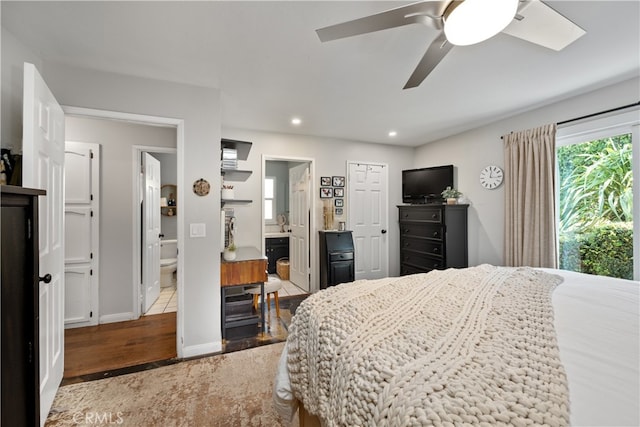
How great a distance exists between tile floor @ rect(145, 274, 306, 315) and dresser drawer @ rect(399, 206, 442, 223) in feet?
6.83

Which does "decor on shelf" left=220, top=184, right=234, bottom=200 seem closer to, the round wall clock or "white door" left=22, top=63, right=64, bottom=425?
"white door" left=22, top=63, right=64, bottom=425

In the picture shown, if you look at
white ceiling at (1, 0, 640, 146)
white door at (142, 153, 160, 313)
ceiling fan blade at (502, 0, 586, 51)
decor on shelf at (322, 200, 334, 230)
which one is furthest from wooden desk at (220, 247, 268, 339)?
ceiling fan blade at (502, 0, 586, 51)

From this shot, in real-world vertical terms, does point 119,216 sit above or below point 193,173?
below

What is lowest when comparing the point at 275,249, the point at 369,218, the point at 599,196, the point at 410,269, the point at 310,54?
the point at 410,269

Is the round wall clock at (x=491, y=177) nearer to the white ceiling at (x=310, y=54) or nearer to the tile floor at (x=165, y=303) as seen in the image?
the white ceiling at (x=310, y=54)

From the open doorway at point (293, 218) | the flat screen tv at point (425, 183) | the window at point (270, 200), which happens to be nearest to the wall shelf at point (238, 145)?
the open doorway at point (293, 218)

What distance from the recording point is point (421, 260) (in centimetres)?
376

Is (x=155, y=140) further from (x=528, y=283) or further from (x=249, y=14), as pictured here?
(x=528, y=283)

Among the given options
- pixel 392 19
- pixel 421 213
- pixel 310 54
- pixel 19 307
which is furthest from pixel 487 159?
pixel 19 307

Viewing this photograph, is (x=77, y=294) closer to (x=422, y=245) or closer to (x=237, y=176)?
(x=237, y=176)

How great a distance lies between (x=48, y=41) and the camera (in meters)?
1.71

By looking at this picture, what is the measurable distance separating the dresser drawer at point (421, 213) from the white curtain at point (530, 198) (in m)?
0.77

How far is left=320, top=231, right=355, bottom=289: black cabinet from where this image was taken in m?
3.78

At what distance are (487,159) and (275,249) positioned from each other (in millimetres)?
4053
